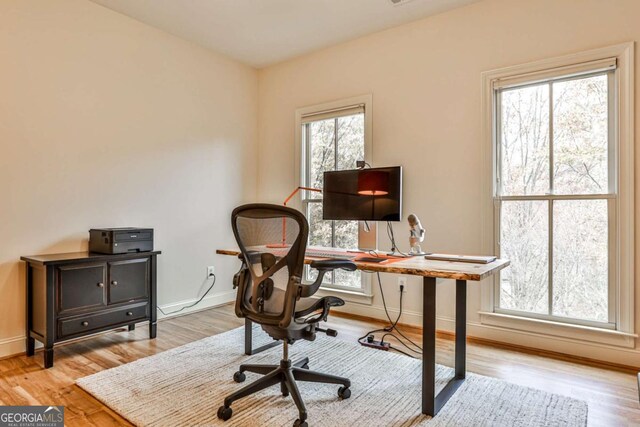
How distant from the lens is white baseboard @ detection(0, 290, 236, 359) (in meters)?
2.62

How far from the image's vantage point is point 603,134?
102 inches

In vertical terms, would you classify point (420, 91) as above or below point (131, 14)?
below

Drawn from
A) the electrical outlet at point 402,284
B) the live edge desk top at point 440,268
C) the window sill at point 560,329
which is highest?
the live edge desk top at point 440,268

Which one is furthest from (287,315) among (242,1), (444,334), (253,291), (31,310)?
(242,1)

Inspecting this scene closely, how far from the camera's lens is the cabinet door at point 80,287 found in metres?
2.54

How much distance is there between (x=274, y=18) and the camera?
130 inches

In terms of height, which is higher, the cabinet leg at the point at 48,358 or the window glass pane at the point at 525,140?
the window glass pane at the point at 525,140

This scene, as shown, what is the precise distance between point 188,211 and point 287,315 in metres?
2.39

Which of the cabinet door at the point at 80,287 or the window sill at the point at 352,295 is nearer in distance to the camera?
the cabinet door at the point at 80,287

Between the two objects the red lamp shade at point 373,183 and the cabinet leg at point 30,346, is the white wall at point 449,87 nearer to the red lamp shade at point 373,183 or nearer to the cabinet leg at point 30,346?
the red lamp shade at point 373,183

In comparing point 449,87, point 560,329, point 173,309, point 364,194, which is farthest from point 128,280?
point 560,329

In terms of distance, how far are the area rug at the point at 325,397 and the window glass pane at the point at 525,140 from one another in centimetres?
145

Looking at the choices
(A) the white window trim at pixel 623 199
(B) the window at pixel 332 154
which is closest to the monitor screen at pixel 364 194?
(B) the window at pixel 332 154

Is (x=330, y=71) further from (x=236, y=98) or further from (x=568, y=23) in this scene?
(x=568, y=23)
